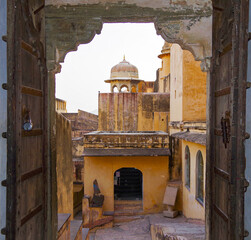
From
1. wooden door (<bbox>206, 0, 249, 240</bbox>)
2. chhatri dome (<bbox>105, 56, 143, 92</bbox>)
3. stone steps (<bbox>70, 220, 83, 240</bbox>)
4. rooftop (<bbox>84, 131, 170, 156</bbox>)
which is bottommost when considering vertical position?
stone steps (<bbox>70, 220, 83, 240</bbox>)

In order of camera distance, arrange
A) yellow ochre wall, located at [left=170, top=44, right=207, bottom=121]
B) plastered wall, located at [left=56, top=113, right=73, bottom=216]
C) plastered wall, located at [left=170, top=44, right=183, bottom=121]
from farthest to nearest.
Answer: plastered wall, located at [left=170, top=44, right=183, bottom=121] → yellow ochre wall, located at [left=170, top=44, right=207, bottom=121] → plastered wall, located at [left=56, top=113, right=73, bottom=216]

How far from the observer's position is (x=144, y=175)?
13.1m

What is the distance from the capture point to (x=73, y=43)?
390cm

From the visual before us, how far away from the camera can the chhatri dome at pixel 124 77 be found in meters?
22.3

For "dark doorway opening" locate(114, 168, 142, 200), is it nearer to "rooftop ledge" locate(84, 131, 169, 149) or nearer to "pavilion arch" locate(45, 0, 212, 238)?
"rooftop ledge" locate(84, 131, 169, 149)

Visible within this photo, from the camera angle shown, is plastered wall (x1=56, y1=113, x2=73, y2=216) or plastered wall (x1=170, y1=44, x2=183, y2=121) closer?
plastered wall (x1=56, y1=113, x2=73, y2=216)

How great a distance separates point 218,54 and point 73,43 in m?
1.95

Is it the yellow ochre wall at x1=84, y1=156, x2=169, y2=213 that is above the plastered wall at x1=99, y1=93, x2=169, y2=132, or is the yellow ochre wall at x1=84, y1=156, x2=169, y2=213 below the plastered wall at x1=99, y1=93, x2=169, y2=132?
below

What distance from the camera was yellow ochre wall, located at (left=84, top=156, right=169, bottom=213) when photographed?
13.0 meters

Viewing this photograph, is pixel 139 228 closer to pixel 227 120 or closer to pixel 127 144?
pixel 127 144

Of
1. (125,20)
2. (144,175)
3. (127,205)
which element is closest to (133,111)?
(144,175)

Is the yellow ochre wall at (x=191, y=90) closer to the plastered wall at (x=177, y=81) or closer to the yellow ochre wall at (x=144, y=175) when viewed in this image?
the plastered wall at (x=177, y=81)

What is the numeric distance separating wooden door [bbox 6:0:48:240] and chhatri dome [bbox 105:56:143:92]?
18678 millimetres

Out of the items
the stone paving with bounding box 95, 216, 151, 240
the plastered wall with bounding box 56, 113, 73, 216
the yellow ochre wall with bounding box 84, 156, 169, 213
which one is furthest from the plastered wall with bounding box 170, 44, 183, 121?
the plastered wall with bounding box 56, 113, 73, 216
